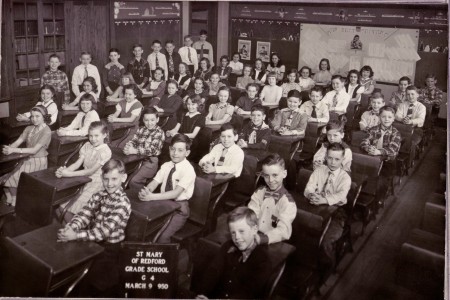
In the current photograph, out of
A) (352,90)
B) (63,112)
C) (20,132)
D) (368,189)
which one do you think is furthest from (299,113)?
(20,132)

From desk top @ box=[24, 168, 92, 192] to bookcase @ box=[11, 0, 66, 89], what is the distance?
3.10 m

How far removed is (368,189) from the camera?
3.84 meters

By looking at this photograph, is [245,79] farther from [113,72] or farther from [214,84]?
[113,72]

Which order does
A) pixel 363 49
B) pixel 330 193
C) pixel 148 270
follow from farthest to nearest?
pixel 363 49, pixel 330 193, pixel 148 270

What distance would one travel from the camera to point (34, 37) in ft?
19.4

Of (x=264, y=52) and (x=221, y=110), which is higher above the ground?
(x=264, y=52)

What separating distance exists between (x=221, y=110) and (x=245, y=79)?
215 centimetres

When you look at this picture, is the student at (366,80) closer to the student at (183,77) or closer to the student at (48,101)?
the student at (183,77)

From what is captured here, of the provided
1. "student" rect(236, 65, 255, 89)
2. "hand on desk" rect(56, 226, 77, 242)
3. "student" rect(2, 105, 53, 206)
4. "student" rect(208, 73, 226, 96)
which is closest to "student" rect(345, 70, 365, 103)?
"student" rect(236, 65, 255, 89)

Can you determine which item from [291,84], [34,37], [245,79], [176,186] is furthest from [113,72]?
[176,186]

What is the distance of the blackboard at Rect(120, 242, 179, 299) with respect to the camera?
2.23 meters

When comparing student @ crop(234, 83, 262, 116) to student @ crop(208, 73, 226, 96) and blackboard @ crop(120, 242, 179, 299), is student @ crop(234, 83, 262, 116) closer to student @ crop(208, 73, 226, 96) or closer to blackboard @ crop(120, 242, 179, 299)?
student @ crop(208, 73, 226, 96)

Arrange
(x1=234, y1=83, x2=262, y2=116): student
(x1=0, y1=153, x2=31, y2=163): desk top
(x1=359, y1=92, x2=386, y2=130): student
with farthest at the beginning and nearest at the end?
(x1=234, y1=83, x2=262, y2=116): student → (x1=359, y1=92, x2=386, y2=130): student → (x1=0, y1=153, x2=31, y2=163): desk top

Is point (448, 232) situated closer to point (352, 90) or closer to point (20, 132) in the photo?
point (20, 132)
